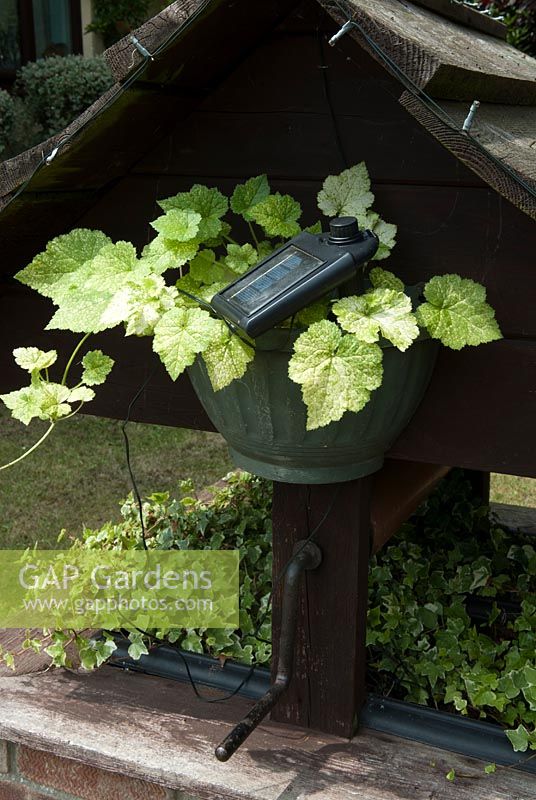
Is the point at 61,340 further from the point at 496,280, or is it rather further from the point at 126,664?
the point at 496,280

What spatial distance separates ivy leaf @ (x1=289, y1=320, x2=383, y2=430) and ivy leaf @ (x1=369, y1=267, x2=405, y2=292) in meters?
0.17

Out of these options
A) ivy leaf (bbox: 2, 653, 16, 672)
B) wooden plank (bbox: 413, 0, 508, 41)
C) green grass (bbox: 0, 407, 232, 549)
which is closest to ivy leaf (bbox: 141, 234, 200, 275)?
wooden plank (bbox: 413, 0, 508, 41)

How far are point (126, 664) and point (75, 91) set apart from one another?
19.2 ft

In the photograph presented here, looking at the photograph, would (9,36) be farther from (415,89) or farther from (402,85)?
(415,89)

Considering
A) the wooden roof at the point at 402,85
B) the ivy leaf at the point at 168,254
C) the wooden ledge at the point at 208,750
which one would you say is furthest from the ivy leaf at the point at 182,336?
the wooden ledge at the point at 208,750

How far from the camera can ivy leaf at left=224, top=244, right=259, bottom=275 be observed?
1494 millimetres

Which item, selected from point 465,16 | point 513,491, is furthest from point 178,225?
point 513,491

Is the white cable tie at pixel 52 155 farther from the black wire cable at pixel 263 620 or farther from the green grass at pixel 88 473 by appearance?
the green grass at pixel 88 473

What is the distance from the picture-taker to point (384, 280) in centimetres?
148

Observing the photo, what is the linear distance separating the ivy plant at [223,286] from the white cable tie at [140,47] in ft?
0.79

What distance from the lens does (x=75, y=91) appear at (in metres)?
6.93

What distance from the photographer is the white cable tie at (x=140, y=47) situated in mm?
1319

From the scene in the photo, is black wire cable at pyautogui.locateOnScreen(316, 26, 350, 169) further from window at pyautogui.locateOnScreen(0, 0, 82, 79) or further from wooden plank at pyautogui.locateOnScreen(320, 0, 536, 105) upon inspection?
window at pyautogui.locateOnScreen(0, 0, 82, 79)

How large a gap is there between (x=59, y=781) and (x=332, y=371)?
1092 millimetres
